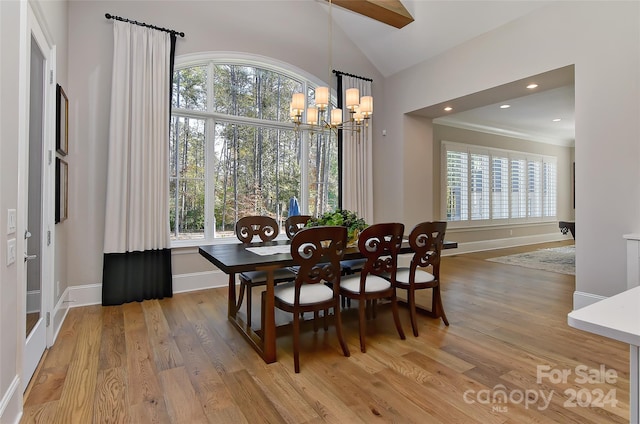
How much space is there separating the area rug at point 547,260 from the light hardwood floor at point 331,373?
2.68m

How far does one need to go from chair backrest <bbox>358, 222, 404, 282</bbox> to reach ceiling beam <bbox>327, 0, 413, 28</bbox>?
3.29 m

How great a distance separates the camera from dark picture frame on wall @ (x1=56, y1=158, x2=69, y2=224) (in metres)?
2.99

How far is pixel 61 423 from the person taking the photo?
5.88 feet

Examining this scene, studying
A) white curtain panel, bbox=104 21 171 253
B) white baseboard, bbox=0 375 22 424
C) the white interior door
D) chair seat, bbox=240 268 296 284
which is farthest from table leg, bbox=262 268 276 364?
white curtain panel, bbox=104 21 171 253

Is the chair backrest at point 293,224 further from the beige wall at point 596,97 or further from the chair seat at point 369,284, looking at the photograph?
the beige wall at point 596,97

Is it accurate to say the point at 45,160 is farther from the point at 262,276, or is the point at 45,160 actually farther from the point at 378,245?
the point at 378,245

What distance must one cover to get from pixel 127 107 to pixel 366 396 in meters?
3.85

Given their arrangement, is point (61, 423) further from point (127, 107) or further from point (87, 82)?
point (87, 82)

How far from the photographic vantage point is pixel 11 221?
1.74 meters

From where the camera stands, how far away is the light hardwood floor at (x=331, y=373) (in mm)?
1882

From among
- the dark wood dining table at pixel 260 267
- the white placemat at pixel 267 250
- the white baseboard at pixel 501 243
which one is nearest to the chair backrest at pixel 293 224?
the white placemat at pixel 267 250

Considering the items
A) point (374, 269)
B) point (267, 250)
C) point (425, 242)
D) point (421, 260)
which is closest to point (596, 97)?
point (425, 242)

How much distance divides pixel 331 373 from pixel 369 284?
0.80 metres

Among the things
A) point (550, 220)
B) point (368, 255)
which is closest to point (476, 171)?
point (550, 220)
